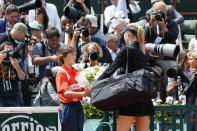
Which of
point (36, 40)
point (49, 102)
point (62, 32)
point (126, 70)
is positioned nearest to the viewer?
point (126, 70)

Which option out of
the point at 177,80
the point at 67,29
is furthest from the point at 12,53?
the point at 177,80

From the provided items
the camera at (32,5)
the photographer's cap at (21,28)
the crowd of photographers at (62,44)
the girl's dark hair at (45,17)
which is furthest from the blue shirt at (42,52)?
the girl's dark hair at (45,17)

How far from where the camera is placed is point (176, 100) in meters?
10.7

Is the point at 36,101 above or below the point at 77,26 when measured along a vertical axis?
below

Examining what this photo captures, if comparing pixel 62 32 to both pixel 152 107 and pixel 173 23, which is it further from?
pixel 152 107

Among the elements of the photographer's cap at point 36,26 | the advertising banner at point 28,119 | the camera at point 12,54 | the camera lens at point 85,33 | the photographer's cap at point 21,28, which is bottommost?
the advertising banner at point 28,119

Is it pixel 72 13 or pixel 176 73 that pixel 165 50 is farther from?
pixel 72 13

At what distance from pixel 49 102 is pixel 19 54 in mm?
819

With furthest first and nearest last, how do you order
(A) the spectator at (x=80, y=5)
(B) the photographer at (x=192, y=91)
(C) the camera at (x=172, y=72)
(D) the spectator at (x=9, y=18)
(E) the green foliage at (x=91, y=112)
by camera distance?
(A) the spectator at (x=80, y=5)
(D) the spectator at (x=9, y=18)
(C) the camera at (x=172, y=72)
(E) the green foliage at (x=91, y=112)
(B) the photographer at (x=192, y=91)

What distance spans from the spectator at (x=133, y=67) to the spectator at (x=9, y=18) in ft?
10.2

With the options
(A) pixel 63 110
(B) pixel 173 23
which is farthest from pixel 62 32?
(A) pixel 63 110

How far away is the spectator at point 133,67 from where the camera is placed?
29.2 ft

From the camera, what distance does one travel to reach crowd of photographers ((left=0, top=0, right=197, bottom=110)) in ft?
34.8

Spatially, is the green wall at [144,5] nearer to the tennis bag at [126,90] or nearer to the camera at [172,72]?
the camera at [172,72]
